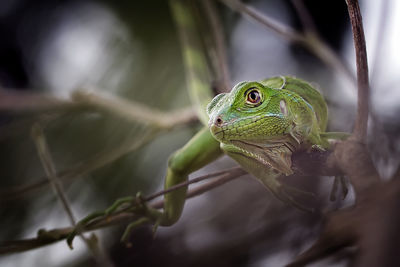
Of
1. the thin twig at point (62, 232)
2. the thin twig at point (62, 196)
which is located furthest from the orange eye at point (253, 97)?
the thin twig at point (62, 196)

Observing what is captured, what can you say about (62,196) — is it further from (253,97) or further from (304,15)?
(304,15)

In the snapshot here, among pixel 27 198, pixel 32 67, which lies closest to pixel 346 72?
pixel 27 198

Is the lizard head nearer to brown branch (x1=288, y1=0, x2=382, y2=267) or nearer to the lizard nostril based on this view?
the lizard nostril

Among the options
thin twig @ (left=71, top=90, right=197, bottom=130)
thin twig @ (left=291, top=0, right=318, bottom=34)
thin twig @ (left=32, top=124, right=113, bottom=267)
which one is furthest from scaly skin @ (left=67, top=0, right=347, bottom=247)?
thin twig @ (left=71, top=90, right=197, bottom=130)

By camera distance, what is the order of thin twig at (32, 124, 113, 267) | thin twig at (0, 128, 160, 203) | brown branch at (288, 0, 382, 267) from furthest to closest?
thin twig at (0, 128, 160, 203) → thin twig at (32, 124, 113, 267) → brown branch at (288, 0, 382, 267)

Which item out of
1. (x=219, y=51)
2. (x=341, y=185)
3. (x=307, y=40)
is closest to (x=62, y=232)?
A: (x=341, y=185)

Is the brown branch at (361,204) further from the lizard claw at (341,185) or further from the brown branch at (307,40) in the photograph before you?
the brown branch at (307,40)

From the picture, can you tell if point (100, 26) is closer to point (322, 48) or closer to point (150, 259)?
point (322, 48)
